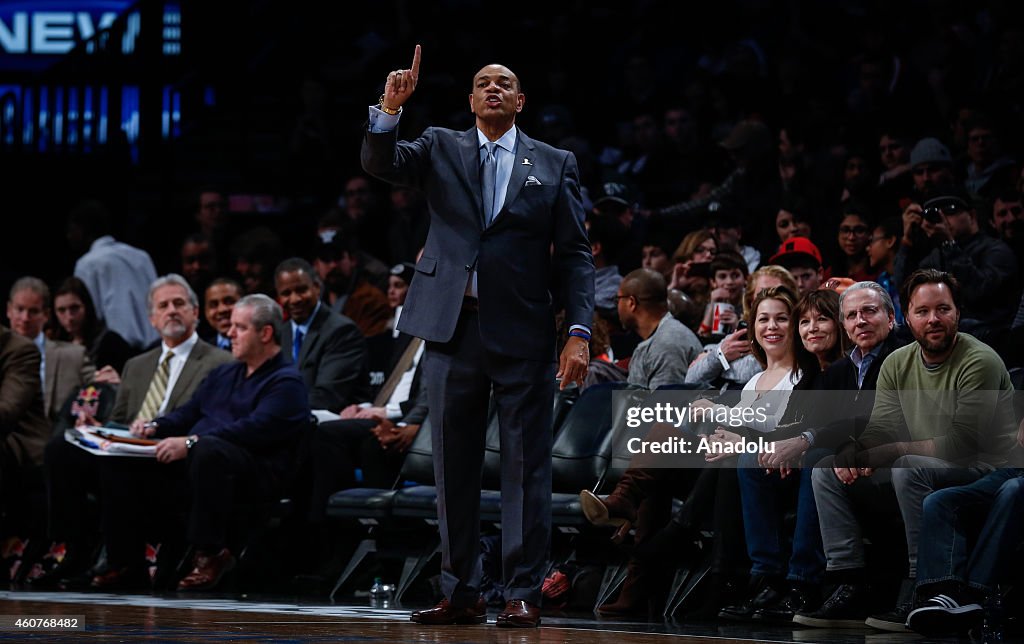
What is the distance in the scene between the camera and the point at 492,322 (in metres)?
4.79

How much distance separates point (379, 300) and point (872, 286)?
13.1 ft

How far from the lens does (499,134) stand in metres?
4.98

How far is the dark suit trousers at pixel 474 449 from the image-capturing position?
4.81m

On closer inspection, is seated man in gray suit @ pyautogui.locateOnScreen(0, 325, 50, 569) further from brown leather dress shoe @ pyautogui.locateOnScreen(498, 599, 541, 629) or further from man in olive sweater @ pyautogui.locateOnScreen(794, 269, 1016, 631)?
man in olive sweater @ pyautogui.locateOnScreen(794, 269, 1016, 631)

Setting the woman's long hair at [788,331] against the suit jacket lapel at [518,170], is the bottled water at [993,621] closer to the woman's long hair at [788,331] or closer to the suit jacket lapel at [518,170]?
the woman's long hair at [788,331]

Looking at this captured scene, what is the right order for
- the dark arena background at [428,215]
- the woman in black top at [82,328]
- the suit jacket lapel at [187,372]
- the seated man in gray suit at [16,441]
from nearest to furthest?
the dark arena background at [428,215], the suit jacket lapel at [187,372], the seated man in gray suit at [16,441], the woman in black top at [82,328]

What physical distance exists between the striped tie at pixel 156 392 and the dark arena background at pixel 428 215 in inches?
5.7

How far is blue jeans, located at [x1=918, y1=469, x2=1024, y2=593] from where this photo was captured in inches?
186

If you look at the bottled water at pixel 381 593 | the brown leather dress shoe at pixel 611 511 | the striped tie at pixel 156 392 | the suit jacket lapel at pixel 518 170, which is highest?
the suit jacket lapel at pixel 518 170

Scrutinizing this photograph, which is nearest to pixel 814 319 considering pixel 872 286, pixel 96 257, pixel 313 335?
pixel 872 286

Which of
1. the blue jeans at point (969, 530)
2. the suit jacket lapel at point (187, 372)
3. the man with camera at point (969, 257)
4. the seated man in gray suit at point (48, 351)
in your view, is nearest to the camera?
the blue jeans at point (969, 530)

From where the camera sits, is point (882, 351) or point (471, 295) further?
point (882, 351)

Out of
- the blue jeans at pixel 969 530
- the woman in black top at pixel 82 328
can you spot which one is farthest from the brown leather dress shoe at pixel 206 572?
the blue jeans at pixel 969 530

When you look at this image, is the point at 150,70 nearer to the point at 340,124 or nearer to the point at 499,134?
the point at 340,124
